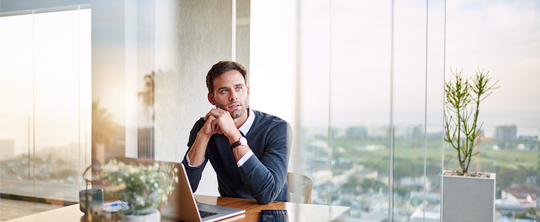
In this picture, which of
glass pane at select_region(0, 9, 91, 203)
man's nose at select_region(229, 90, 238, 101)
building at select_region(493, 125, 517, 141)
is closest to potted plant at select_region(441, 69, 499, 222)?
building at select_region(493, 125, 517, 141)

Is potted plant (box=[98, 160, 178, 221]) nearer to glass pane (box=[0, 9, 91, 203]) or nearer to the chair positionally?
the chair

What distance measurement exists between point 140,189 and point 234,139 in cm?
50

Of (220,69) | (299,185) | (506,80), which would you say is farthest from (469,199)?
(299,185)

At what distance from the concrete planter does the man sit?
75.0 inches

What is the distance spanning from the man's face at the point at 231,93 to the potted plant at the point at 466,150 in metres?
2.00

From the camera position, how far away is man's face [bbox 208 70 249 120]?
1.48 metres

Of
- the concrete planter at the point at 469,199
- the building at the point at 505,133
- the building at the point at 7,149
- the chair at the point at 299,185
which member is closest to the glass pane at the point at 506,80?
the building at the point at 505,133

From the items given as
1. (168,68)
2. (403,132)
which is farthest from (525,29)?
(168,68)

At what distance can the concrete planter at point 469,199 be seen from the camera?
9.07ft

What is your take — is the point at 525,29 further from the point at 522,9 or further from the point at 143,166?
the point at 143,166

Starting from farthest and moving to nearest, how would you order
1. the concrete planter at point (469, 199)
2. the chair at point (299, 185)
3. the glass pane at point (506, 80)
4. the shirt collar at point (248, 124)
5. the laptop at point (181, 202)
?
the glass pane at point (506, 80), the concrete planter at point (469, 199), the shirt collar at point (248, 124), the laptop at point (181, 202), the chair at point (299, 185)

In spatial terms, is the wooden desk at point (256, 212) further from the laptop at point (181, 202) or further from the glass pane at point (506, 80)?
the glass pane at point (506, 80)

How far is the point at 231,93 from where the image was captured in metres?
1.48

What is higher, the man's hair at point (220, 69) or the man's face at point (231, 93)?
the man's hair at point (220, 69)
